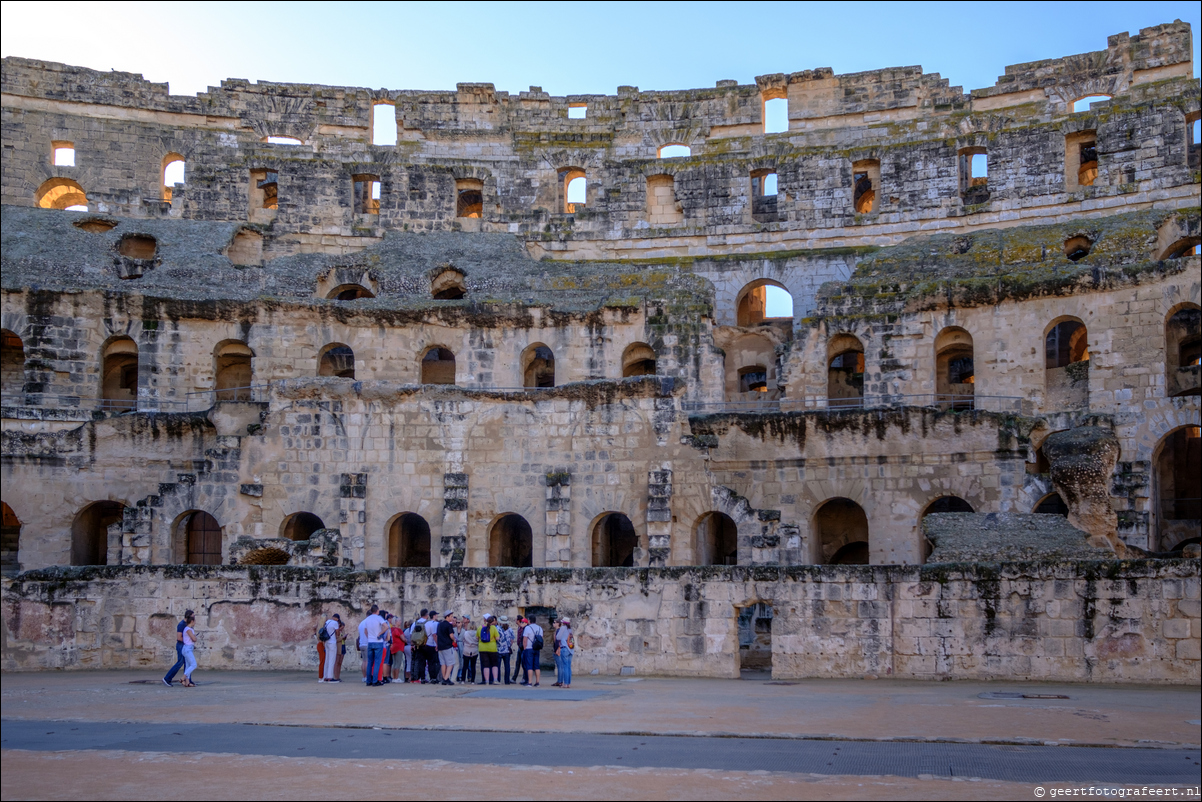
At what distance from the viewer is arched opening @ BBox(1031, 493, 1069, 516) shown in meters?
23.5

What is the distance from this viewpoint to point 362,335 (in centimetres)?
2923

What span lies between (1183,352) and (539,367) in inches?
617

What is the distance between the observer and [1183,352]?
2853 centimetres

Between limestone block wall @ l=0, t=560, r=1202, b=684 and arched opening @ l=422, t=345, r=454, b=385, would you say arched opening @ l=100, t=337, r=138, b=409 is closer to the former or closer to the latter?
arched opening @ l=422, t=345, r=454, b=385

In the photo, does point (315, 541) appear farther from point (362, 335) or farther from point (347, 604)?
point (362, 335)

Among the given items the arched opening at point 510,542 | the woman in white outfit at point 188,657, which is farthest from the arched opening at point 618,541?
the woman in white outfit at point 188,657

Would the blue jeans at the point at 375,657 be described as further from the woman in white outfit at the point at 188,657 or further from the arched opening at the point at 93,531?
the arched opening at the point at 93,531

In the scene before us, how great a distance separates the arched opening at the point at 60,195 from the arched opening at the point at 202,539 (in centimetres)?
1381

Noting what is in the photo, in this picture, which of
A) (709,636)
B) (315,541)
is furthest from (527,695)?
(315,541)

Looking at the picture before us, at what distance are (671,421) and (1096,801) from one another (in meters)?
15.3

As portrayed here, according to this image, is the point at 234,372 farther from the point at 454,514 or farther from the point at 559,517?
the point at 559,517

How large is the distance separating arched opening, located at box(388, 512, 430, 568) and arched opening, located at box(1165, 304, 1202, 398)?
16.6 m

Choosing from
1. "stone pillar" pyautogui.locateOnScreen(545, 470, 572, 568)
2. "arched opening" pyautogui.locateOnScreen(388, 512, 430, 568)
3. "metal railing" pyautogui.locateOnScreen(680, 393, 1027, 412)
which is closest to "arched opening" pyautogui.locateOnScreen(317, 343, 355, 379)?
"arched opening" pyautogui.locateOnScreen(388, 512, 430, 568)

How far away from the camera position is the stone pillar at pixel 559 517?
2388cm
